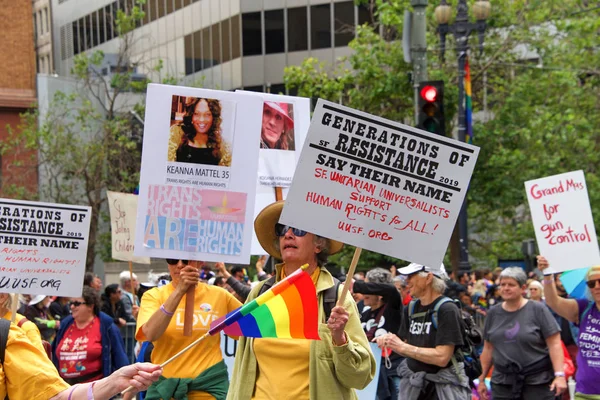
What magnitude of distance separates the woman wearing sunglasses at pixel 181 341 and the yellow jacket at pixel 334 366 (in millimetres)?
1552

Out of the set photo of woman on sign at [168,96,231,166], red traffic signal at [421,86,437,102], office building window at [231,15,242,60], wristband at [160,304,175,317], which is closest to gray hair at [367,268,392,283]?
photo of woman on sign at [168,96,231,166]

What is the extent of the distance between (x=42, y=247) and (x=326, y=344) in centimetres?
226

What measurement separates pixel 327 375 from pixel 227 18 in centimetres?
4017

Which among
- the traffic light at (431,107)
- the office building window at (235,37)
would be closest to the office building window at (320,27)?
the office building window at (235,37)

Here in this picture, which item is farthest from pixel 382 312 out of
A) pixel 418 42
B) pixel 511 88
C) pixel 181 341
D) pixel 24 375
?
pixel 511 88

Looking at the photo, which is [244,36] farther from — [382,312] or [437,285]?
[437,285]

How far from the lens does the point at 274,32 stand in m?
44.0

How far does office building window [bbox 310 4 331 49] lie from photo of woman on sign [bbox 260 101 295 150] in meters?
35.0

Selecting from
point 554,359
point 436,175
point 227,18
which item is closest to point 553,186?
point 554,359

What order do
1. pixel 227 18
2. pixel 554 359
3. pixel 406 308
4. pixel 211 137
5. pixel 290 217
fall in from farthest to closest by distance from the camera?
pixel 227 18 → pixel 554 359 → pixel 406 308 → pixel 211 137 → pixel 290 217

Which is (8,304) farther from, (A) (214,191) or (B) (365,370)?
(B) (365,370)

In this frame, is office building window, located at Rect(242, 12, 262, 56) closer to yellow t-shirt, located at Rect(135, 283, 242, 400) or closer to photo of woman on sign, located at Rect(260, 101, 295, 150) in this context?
photo of woman on sign, located at Rect(260, 101, 295, 150)

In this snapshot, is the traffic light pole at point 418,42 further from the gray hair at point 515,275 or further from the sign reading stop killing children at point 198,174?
the sign reading stop killing children at point 198,174

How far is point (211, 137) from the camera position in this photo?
23.7 ft
